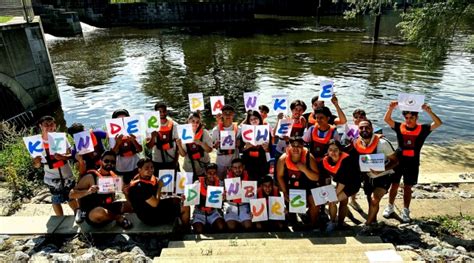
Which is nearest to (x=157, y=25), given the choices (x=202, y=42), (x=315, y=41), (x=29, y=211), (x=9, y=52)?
(x=202, y=42)

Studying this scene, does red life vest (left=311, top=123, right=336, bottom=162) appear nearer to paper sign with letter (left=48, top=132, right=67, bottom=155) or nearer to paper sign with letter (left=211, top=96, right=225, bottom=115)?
paper sign with letter (left=211, top=96, right=225, bottom=115)

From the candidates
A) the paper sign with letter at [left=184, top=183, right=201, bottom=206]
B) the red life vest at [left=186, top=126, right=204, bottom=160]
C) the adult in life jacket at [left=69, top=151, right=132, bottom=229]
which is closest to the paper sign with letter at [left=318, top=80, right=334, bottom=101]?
the red life vest at [left=186, top=126, right=204, bottom=160]

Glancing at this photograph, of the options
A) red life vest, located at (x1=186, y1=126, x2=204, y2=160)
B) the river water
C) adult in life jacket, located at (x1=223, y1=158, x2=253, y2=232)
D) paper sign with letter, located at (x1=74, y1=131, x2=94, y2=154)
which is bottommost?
the river water

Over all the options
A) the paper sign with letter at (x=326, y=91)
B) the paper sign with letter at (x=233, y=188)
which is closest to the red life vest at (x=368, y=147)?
the paper sign with letter at (x=326, y=91)

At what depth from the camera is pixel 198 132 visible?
7.78 metres

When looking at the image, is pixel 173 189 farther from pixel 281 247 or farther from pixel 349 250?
pixel 349 250

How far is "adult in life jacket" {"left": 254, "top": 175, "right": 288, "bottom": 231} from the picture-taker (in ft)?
23.0

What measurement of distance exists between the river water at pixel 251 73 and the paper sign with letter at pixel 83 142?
34.1 ft

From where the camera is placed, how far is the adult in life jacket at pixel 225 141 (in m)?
7.74

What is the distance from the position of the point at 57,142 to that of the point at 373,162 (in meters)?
5.61

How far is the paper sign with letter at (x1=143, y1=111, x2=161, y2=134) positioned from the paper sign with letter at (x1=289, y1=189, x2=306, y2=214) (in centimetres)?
304

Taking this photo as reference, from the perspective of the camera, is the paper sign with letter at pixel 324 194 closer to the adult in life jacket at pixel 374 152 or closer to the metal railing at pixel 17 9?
the adult in life jacket at pixel 374 152

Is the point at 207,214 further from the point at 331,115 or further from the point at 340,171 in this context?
the point at 331,115

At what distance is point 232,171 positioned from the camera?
716cm
